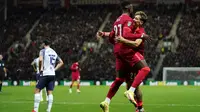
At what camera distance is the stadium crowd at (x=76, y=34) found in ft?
156

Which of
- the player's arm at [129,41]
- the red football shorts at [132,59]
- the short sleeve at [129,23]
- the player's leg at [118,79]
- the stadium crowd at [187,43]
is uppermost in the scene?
the short sleeve at [129,23]

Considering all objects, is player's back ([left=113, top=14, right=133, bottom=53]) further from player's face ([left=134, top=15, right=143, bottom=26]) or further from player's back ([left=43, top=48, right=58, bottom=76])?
player's back ([left=43, top=48, right=58, bottom=76])

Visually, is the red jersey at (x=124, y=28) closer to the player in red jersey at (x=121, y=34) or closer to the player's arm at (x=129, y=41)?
the player in red jersey at (x=121, y=34)

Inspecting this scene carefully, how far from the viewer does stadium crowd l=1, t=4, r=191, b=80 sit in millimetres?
47531

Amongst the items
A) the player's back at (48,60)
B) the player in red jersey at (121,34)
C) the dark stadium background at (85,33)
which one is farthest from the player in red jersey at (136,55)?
the dark stadium background at (85,33)

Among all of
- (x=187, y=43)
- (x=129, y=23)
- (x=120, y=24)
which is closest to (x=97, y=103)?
(x=120, y=24)

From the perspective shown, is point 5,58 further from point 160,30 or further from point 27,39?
point 160,30

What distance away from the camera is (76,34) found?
54875mm

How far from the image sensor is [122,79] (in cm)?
1180

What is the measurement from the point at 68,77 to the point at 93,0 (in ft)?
56.5

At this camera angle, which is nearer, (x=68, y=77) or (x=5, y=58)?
(x=68, y=77)

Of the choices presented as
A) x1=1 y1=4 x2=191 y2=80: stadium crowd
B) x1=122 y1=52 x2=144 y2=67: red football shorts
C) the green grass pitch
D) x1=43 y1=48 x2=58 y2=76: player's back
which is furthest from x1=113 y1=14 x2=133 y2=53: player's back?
x1=1 y1=4 x2=191 y2=80: stadium crowd

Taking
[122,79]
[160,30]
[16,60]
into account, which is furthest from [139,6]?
[122,79]

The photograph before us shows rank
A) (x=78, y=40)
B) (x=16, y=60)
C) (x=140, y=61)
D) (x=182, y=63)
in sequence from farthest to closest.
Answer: (x=78, y=40) < (x=16, y=60) < (x=182, y=63) < (x=140, y=61)
